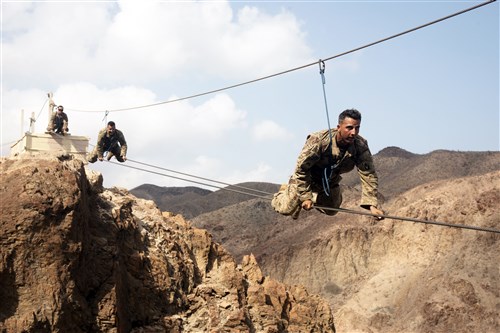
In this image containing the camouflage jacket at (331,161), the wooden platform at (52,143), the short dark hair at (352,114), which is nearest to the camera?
the short dark hair at (352,114)

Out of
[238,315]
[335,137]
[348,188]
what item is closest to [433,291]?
[348,188]

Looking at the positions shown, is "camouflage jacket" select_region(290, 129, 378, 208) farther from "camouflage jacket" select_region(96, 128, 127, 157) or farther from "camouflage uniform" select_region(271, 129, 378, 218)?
"camouflage jacket" select_region(96, 128, 127, 157)

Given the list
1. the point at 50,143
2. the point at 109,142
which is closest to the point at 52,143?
the point at 50,143

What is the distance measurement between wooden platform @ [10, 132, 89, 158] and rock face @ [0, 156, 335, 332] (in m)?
2.36

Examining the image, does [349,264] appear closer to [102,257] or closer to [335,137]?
[102,257]

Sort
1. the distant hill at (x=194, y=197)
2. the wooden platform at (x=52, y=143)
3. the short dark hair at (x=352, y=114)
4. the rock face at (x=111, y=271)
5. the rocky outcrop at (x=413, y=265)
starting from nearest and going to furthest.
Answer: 1. the short dark hair at (x=352, y=114)
2. the rock face at (x=111, y=271)
3. the wooden platform at (x=52, y=143)
4. the rocky outcrop at (x=413, y=265)
5. the distant hill at (x=194, y=197)

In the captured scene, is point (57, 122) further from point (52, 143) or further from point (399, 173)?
point (399, 173)

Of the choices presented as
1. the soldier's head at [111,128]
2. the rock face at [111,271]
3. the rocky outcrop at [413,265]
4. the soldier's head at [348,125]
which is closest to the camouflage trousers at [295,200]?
the soldier's head at [348,125]

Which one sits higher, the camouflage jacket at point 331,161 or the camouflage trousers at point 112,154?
the camouflage trousers at point 112,154

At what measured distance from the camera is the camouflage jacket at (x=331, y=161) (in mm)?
10656

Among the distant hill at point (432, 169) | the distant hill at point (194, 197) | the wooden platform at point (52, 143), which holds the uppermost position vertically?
the distant hill at point (194, 197)

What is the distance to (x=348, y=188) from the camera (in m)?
61.3

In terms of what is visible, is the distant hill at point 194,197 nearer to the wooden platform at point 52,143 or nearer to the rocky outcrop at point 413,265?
the rocky outcrop at point 413,265

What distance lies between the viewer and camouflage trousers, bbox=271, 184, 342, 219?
1119 centimetres
